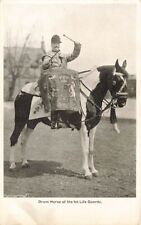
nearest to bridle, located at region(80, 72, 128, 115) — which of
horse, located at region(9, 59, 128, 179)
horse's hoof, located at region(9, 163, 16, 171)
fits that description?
horse, located at region(9, 59, 128, 179)

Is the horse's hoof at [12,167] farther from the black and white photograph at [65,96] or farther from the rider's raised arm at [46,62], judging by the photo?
the rider's raised arm at [46,62]

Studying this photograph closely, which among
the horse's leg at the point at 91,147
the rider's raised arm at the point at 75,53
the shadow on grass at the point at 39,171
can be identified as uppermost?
the rider's raised arm at the point at 75,53

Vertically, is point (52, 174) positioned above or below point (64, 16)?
below

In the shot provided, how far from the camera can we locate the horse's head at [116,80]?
0.52 metres


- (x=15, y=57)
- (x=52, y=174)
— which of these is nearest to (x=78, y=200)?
(x=52, y=174)

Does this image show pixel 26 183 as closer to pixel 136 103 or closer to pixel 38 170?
pixel 38 170

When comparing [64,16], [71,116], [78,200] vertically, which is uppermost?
[64,16]

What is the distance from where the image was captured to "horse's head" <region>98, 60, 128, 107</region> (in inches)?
20.6

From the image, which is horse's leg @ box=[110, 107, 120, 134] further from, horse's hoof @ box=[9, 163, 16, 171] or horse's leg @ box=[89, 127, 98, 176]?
horse's hoof @ box=[9, 163, 16, 171]

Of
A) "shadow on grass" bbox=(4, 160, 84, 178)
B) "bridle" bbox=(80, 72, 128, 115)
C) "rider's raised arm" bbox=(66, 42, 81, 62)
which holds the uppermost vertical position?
"rider's raised arm" bbox=(66, 42, 81, 62)

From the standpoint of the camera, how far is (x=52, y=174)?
0.52 meters

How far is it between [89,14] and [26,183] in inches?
8.8

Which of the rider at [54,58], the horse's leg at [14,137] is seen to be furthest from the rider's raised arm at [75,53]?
the horse's leg at [14,137]

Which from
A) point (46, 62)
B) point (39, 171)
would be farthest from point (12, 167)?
point (46, 62)
